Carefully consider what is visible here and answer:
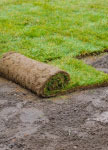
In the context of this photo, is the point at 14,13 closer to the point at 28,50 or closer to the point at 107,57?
the point at 28,50

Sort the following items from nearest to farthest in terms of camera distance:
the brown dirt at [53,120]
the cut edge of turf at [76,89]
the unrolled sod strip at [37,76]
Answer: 1. the brown dirt at [53,120]
2. the unrolled sod strip at [37,76]
3. the cut edge of turf at [76,89]

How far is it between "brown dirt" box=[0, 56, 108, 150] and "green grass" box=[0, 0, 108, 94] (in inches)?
17.9

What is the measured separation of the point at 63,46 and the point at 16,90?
91.2 inches

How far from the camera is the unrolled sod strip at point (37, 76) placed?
16.8 feet

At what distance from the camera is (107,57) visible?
7.03m

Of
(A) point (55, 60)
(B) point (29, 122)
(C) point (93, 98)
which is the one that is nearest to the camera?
(B) point (29, 122)

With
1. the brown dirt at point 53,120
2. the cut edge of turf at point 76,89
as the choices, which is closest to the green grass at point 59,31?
the cut edge of turf at point 76,89

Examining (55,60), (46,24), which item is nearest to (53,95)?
(55,60)

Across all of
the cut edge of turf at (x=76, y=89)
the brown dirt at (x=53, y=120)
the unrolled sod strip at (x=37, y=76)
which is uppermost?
the unrolled sod strip at (x=37, y=76)

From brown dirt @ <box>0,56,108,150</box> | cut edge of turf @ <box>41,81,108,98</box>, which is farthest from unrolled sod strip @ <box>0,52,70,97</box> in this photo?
brown dirt @ <box>0,56,108,150</box>

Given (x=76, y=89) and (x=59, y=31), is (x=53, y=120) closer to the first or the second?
(x=76, y=89)

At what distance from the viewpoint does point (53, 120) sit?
4.52 metres

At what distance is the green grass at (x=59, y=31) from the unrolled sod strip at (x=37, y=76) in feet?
0.69

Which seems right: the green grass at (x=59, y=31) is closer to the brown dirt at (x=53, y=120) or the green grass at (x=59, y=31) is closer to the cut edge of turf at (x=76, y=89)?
the cut edge of turf at (x=76, y=89)
